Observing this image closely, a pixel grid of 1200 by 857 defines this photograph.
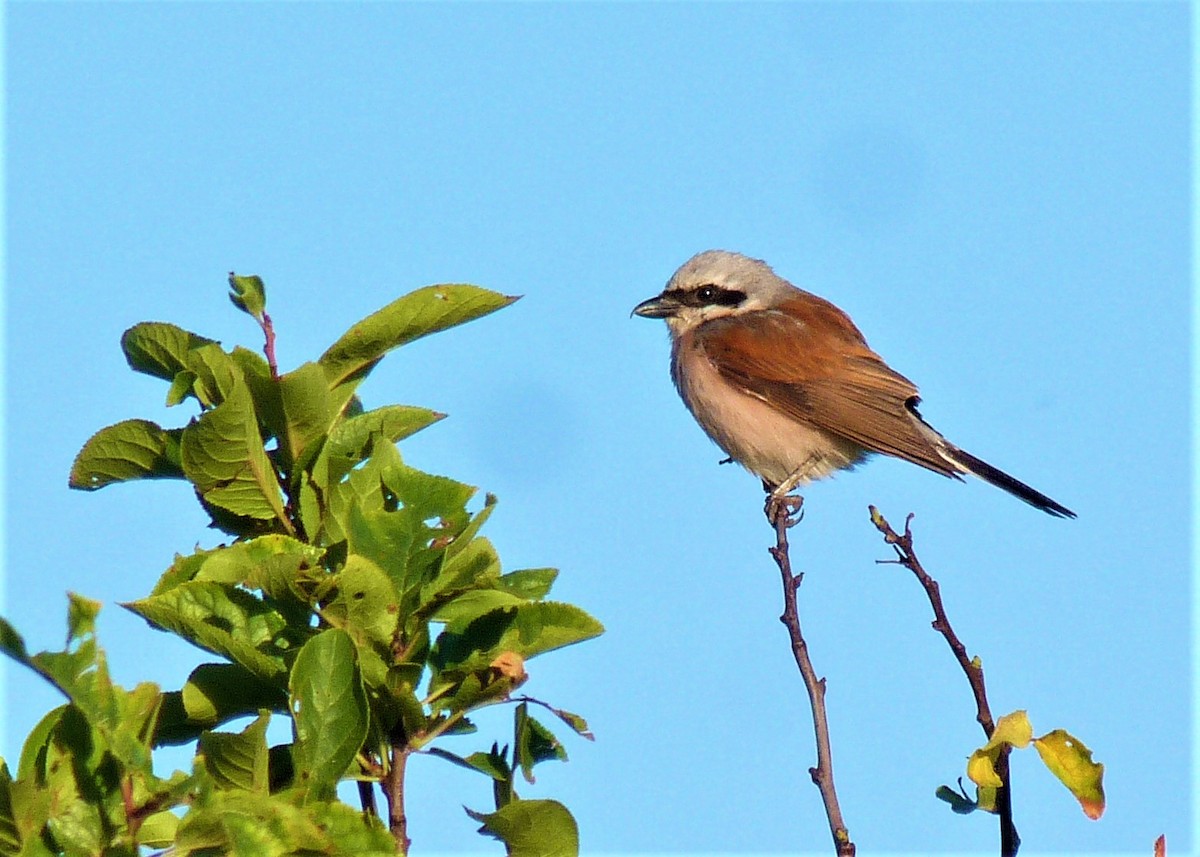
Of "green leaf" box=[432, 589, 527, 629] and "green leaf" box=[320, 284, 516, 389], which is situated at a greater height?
"green leaf" box=[320, 284, 516, 389]

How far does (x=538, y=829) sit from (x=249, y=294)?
1.07m

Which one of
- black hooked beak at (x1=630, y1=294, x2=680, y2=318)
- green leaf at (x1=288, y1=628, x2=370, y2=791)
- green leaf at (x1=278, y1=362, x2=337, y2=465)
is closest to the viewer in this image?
green leaf at (x1=288, y1=628, x2=370, y2=791)

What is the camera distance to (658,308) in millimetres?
7664

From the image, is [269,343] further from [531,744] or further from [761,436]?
[761,436]

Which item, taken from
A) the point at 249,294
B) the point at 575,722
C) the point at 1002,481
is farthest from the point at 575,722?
the point at 1002,481

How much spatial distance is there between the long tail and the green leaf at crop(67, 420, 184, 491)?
4.67m

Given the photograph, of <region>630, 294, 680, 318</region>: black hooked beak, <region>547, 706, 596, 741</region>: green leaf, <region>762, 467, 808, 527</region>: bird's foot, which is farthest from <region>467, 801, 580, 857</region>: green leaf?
<region>630, 294, 680, 318</region>: black hooked beak

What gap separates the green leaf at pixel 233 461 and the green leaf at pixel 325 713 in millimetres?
456

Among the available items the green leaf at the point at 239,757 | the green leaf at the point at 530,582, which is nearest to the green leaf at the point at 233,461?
the green leaf at the point at 530,582

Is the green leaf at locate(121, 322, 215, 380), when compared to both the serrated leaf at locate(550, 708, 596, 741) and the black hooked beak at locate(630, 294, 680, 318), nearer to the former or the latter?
the serrated leaf at locate(550, 708, 596, 741)

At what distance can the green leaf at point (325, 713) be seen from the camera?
207 cm

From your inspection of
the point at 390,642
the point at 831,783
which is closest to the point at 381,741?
the point at 390,642

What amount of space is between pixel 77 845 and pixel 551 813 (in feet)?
2.35

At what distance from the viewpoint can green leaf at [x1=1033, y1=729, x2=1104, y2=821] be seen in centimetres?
238
